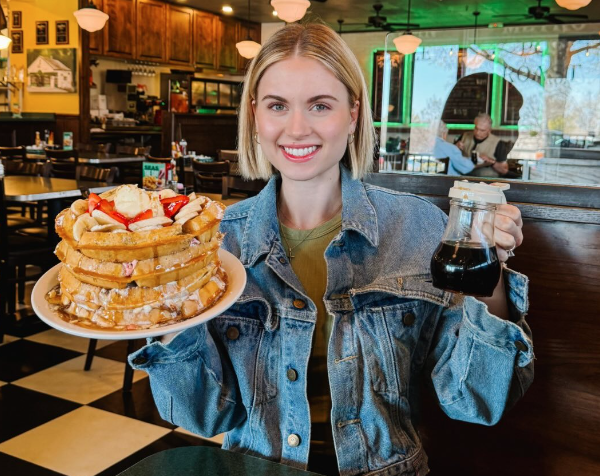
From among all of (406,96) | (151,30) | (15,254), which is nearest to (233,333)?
(15,254)

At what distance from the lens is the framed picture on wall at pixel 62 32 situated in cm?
888

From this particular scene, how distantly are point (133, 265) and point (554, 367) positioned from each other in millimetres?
1378

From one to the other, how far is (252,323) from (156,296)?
378 millimetres

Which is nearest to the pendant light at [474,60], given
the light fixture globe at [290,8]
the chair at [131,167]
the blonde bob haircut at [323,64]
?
the light fixture globe at [290,8]

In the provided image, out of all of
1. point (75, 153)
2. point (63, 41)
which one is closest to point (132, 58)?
point (63, 41)

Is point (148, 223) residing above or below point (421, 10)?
below

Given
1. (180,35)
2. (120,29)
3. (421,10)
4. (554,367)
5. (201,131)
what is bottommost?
(554,367)

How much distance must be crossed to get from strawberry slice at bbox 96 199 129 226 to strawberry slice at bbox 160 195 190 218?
77 mm

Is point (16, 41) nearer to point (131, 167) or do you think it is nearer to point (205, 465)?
point (131, 167)

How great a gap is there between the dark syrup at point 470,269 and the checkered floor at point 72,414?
1834 mm

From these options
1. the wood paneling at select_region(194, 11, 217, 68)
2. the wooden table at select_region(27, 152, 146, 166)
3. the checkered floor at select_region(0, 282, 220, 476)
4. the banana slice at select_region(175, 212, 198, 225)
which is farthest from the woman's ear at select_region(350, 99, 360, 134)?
the wood paneling at select_region(194, 11, 217, 68)

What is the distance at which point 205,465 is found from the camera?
3.37 feet

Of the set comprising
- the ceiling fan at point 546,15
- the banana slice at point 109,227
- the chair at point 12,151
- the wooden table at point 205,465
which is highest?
the ceiling fan at point 546,15

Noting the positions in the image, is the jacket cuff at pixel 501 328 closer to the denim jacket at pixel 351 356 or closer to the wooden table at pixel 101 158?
the denim jacket at pixel 351 356
